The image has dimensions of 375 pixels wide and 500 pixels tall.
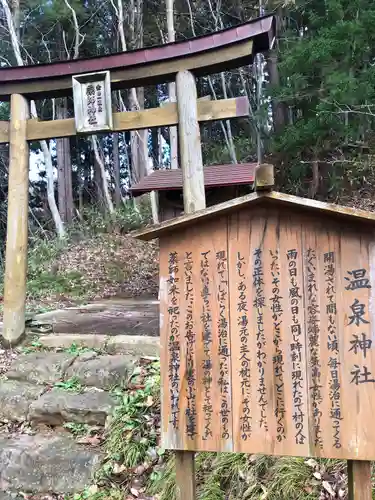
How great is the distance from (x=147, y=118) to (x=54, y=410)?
134 inches

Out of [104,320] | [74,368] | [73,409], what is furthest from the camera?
[104,320]

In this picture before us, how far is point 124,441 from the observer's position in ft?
11.9

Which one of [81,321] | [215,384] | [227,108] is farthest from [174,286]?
[81,321]

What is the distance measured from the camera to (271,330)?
239 centimetres

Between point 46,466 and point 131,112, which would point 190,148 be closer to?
point 131,112

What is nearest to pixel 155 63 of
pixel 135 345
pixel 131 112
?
pixel 131 112

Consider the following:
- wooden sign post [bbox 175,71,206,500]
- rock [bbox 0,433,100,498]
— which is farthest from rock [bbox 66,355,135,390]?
wooden sign post [bbox 175,71,206,500]

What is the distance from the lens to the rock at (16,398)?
13.8 feet

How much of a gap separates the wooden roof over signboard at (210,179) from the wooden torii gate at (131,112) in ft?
11.6

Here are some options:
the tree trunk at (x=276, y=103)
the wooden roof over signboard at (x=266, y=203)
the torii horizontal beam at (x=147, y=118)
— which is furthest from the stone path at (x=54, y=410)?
the tree trunk at (x=276, y=103)

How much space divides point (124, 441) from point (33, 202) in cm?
2080

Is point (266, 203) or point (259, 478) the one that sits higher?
point (266, 203)

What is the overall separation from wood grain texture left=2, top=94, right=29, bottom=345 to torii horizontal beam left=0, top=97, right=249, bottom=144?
0.49 ft

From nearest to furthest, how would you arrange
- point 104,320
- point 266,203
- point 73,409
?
point 266,203 < point 73,409 < point 104,320
